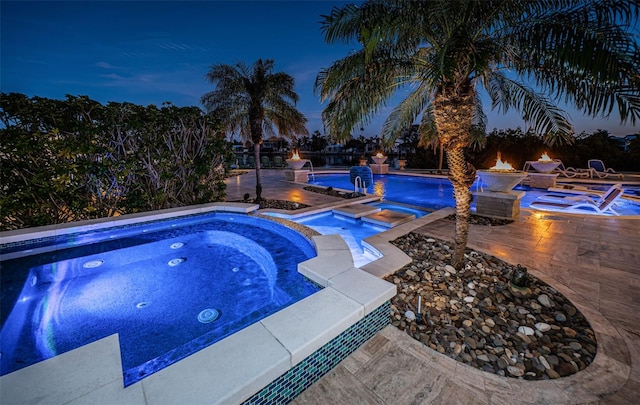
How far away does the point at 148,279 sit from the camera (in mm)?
4219

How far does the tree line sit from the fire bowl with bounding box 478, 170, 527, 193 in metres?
7.96

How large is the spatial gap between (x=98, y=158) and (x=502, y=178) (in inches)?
411

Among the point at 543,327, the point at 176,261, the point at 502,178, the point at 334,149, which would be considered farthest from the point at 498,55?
the point at 334,149

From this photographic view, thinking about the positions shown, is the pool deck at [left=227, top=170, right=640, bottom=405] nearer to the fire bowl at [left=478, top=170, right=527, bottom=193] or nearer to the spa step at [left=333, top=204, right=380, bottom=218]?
the fire bowl at [left=478, top=170, right=527, bottom=193]

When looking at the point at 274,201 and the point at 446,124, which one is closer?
the point at 446,124

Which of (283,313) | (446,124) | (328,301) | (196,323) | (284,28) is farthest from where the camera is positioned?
(284,28)

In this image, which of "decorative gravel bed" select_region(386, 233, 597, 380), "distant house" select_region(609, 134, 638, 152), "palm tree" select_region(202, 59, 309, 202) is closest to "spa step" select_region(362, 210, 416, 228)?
"decorative gravel bed" select_region(386, 233, 597, 380)

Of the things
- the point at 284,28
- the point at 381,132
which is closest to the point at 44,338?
the point at 381,132

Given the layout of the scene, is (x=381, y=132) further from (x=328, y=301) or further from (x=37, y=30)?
(x=37, y=30)

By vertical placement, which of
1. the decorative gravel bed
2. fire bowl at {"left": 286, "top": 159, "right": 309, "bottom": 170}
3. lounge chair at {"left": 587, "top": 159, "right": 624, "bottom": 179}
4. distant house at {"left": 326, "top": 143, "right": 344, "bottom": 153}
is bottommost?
the decorative gravel bed

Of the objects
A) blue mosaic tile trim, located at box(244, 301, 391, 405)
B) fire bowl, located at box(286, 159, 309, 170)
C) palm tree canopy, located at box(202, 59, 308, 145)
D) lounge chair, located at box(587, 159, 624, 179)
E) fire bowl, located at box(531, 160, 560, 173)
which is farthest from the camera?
fire bowl, located at box(286, 159, 309, 170)

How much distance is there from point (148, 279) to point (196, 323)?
182 cm

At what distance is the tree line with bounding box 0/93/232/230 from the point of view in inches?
202

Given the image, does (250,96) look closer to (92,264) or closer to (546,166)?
(92,264)
